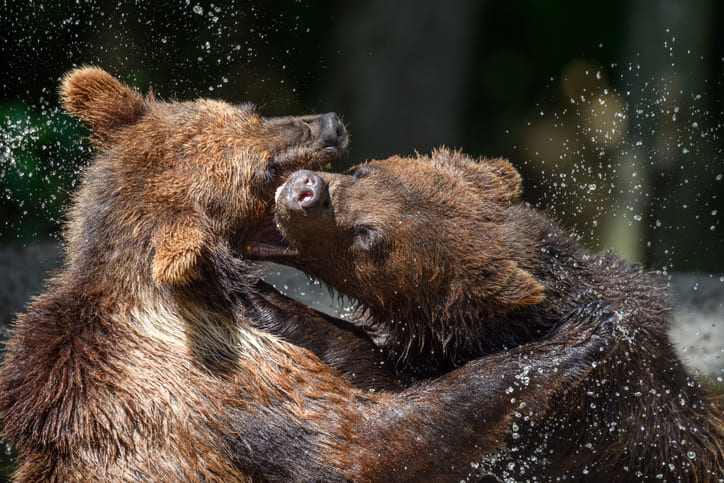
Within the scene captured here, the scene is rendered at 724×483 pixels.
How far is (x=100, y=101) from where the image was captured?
412 centimetres

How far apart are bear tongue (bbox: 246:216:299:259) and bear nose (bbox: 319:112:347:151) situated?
1.64 feet

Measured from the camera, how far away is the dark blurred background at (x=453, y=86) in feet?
22.9

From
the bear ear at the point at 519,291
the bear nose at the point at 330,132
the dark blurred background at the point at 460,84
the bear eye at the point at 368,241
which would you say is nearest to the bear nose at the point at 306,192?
the bear eye at the point at 368,241

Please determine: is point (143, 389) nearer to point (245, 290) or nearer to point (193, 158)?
point (245, 290)

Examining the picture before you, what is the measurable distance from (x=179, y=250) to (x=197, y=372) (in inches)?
22.8

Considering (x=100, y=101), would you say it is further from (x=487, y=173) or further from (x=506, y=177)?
(x=506, y=177)

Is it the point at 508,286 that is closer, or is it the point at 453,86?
the point at 508,286

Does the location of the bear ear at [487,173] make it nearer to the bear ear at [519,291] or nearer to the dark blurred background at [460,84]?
the bear ear at [519,291]

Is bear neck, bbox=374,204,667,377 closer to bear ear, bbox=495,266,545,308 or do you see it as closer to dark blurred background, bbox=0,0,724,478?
bear ear, bbox=495,266,545,308

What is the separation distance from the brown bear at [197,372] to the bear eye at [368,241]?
514 mm

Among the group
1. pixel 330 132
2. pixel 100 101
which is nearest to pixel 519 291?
pixel 330 132

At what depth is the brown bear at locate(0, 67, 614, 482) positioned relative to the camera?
353 cm

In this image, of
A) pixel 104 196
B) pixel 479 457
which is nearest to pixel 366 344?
pixel 479 457

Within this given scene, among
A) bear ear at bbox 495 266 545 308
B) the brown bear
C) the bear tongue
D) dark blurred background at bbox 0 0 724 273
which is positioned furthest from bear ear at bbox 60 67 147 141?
bear ear at bbox 495 266 545 308
